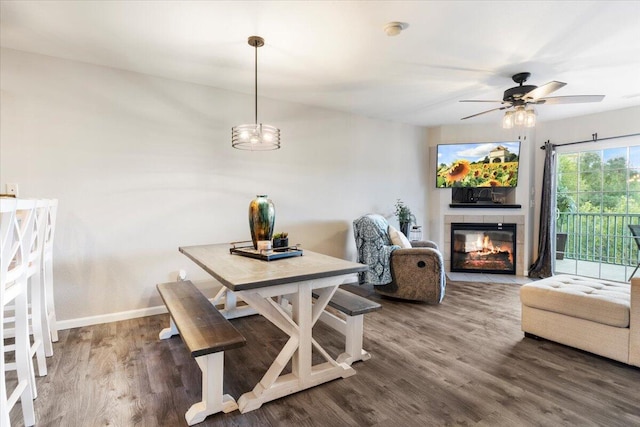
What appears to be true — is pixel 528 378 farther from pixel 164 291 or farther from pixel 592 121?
pixel 592 121

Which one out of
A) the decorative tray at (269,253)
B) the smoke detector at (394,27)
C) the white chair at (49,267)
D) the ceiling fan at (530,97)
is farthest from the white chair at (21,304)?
the ceiling fan at (530,97)

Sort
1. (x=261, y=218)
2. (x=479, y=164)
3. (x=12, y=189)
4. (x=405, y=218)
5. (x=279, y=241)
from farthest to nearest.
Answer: (x=479, y=164) → (x=405, y=218) → (x=12, y=189) → (x=279, y=241) → (x=261, y=218)

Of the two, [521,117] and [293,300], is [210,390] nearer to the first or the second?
[293,300]

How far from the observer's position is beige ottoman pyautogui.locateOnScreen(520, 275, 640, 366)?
2.31 metres

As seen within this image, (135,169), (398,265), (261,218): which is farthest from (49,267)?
(398,265)

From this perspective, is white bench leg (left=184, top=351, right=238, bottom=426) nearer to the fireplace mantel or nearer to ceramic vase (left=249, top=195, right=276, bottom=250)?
ceramic vase (left=249, top=195, right=276, bottom=250)

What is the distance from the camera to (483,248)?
537 cm

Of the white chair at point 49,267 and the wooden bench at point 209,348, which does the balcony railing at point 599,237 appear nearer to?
the wooden bench at point 209,348

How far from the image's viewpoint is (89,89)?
10.1 ft

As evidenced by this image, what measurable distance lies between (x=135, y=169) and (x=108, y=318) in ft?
4.77

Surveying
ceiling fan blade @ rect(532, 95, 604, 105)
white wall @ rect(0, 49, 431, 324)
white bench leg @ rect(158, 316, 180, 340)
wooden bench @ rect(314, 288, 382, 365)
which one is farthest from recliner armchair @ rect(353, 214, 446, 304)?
white bench leg @ rect(158, 316, 180, 340)

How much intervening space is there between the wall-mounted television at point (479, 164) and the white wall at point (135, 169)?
224cm

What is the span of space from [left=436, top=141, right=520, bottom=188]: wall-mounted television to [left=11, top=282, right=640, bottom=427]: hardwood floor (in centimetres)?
283

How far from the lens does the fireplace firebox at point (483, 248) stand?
5.26 meters
